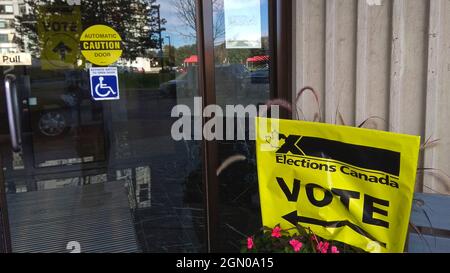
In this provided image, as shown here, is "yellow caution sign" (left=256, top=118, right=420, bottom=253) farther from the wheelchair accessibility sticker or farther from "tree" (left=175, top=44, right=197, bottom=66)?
the wheelchair accessibility sticker

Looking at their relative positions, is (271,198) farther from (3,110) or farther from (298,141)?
(3,110)

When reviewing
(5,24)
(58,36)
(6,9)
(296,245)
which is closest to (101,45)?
(5,24)

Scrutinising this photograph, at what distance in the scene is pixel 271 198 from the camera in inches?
76.5

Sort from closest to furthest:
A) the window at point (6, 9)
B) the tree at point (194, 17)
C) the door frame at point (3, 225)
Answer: the door frame at point (3, 225), the tree at point (194, 17), the window at point (6, 9)

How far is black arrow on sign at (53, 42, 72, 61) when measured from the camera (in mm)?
3627

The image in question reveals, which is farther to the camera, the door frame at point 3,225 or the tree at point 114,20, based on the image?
the tree at point 114,20

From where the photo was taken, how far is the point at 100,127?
3.83m

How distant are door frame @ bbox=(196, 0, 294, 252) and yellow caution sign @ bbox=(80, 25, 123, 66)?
83 cm

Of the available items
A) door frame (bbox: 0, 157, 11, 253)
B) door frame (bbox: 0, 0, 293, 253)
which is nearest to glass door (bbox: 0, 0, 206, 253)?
door frame (bbox: 0, 0, 293, 253)

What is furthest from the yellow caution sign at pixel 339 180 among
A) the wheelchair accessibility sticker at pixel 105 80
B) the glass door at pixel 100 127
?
the wheelchair accessibility sticker at pixel 105 80

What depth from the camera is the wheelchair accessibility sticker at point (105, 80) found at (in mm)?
2719

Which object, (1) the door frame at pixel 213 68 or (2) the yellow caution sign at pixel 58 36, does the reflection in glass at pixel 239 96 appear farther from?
(2) the yellow caution sign at pixel 58 36

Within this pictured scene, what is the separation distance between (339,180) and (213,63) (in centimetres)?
100
